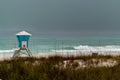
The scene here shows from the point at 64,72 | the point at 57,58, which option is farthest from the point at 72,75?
the point at 57,58

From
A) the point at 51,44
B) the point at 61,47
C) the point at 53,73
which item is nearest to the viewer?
the point at 53,73

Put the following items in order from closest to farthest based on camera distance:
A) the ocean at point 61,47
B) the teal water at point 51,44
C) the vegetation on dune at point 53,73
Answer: the vegetation on dune at point 53,73 < the ocean at point 61,47 < the teal water at point 51,44

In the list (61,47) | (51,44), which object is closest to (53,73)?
(61,47)

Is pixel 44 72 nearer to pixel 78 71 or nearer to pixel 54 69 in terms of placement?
pixel 54 69

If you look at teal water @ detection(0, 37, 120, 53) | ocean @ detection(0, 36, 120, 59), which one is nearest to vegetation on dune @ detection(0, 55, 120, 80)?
ocean @ detection(0, 36, 120, 59)

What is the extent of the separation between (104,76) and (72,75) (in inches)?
28.0

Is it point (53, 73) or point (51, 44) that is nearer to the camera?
point (53, 73)

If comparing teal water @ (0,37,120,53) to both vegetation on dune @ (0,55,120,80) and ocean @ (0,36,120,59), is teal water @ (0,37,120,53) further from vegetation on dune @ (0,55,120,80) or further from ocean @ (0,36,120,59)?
vegetation on dune @ (0,55,120,80)

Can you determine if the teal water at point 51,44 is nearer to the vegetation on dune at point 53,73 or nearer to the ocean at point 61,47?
the ocean at point 61,47

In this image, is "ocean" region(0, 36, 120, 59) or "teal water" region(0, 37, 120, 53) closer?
"ocean" region(0, 36, 120, 59)

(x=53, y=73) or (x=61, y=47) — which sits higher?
(x=53, y=73)

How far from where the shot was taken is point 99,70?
734cm

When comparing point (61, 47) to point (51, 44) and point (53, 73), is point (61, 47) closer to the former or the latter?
point (51, 44)

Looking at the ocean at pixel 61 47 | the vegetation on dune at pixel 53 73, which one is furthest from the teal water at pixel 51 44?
the vegetation on dune at pixel 53 73
